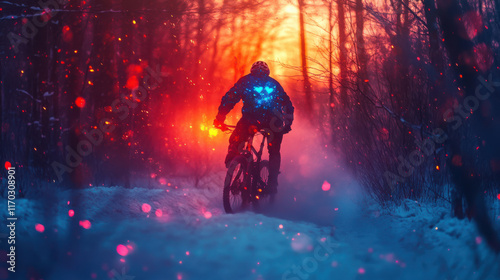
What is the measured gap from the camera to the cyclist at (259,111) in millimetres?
5445

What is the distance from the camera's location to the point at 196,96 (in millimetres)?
9109

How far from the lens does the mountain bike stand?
5.17 m

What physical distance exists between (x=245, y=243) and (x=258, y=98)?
2.37 meters

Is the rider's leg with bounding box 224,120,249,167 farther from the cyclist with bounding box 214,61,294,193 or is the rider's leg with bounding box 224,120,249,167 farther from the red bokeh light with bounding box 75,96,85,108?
the red bokeh light with bounding box 75,96,85,108

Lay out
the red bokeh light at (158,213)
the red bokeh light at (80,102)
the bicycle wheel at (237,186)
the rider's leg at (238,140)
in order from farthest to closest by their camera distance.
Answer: the red bokeh light at (80,102)
the rider's leg at (238,140)
the red bokeh light at (158,213)
the bicycle wheel at (237,186)

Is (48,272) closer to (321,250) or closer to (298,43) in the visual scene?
(321,250)

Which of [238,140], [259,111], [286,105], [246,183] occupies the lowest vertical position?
[246,183]

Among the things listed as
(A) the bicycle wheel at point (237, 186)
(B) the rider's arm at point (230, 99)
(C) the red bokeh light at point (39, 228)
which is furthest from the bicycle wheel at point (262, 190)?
(C) the red bokeh light at point (39, 228)

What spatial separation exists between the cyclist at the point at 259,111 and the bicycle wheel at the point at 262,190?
0.34 feet

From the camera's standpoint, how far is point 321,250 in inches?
144

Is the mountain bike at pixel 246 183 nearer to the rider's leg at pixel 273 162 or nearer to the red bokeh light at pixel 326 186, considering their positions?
the rider's leg at pixel 273 162

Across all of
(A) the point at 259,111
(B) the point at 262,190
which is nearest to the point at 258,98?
(A) the point at 259,111

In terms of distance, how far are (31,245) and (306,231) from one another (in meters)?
2.86

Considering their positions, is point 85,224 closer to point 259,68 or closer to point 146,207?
point 146,207
